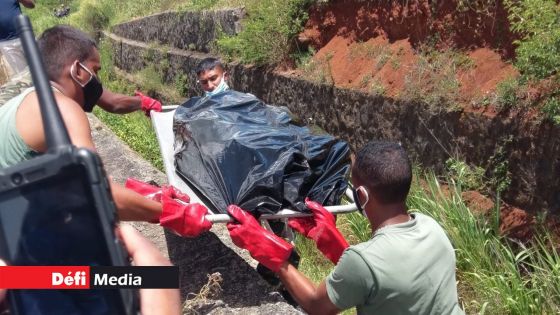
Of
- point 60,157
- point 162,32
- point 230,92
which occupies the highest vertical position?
point 60,157

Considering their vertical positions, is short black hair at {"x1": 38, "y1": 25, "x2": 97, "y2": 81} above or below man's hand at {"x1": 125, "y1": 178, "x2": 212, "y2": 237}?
above

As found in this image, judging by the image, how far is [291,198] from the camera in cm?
348

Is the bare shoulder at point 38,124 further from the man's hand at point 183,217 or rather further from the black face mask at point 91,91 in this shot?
the man's hand at point 183,217

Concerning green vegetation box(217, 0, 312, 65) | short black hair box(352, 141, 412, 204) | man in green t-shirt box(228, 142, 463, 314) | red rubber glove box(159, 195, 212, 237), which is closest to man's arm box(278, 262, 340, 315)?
man in green t-shirt box(228, 142, 463, 314)

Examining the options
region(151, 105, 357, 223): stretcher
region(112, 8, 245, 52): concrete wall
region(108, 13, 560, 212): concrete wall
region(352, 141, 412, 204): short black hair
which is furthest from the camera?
region(112, 8, 245, 52): concrete wall

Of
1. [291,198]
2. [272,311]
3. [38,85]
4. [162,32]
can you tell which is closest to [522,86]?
[291,198]

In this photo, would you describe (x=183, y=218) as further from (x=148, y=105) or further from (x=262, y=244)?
(x=148, y=105)

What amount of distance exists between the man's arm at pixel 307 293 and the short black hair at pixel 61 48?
1.19 m

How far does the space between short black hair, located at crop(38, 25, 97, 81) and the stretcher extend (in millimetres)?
970

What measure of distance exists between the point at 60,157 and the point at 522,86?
11.7ft

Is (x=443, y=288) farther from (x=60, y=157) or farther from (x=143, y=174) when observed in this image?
(x=143, y=174)

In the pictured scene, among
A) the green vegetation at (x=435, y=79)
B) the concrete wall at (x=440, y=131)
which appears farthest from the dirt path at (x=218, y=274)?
the green vegetation at (x=435, y=79)

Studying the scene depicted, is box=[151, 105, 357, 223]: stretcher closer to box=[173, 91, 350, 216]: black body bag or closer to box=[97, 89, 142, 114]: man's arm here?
box=[173, 91, 350, 216]: black body bag

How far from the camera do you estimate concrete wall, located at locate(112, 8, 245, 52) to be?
8414 mm
